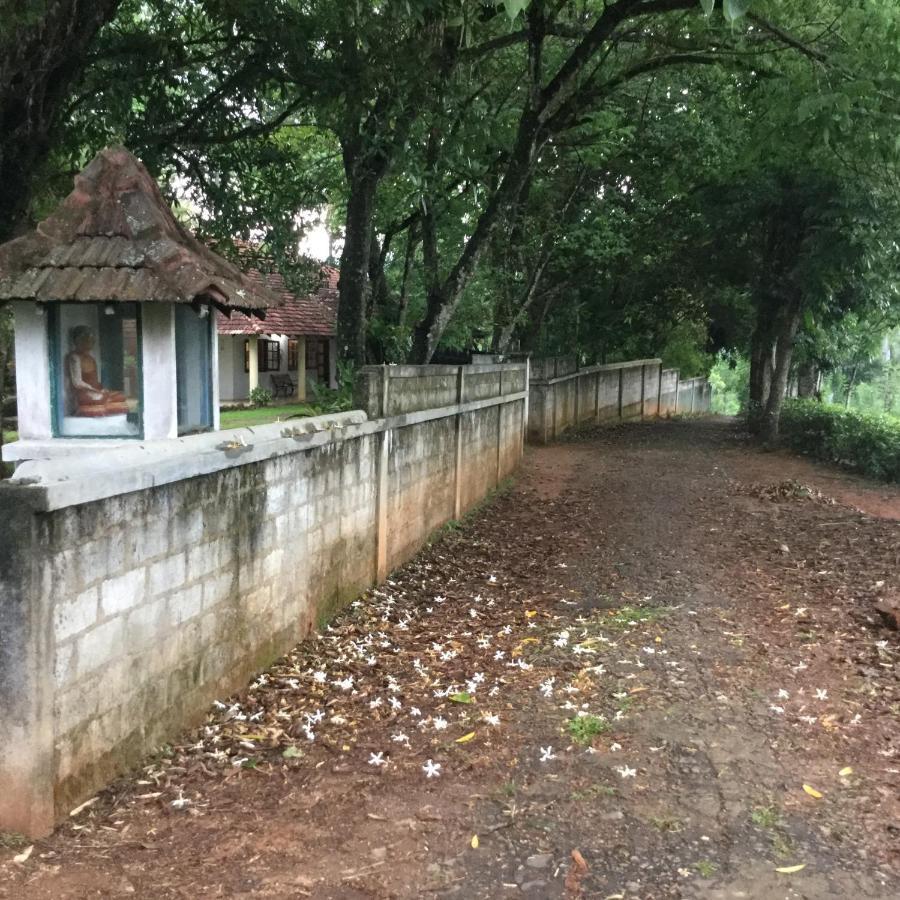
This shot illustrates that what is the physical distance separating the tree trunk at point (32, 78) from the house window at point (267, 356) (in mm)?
16901

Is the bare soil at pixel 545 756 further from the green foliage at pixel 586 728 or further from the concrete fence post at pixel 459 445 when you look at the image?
the concrete fence post at pixel 459 445

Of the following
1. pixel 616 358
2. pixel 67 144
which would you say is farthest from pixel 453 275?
pixel 616 358

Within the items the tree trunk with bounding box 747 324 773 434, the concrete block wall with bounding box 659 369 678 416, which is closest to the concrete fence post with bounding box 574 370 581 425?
the tree trunk with bounding box 747 324 773 434

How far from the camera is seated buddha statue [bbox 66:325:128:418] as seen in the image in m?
4.97

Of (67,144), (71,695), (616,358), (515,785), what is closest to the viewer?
(71,695)

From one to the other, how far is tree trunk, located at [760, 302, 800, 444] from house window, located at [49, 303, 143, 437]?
1435cm

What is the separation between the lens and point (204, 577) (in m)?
4.53

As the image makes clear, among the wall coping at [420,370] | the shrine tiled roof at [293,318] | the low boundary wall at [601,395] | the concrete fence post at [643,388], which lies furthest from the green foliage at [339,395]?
the concrete fence post at [643,388]

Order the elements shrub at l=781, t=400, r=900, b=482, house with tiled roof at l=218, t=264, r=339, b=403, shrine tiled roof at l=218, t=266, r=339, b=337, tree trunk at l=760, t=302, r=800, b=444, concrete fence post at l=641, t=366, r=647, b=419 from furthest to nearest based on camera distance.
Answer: concrete fence post at l=641, t=366, r=647, b=419 < house with tiled roof at l=218, t=264, r=339, b=403 < shrine tiled roof at l=218, t=266, r=339, b=337 < tree trunk at l=760, t=302, r=800, b=444 < shrub at l=781, t=400, r=900, b=482

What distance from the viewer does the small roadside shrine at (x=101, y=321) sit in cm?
485

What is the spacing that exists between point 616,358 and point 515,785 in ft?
83.5

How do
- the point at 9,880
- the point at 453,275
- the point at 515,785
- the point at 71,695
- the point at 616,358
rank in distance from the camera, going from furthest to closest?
1. the point at 616,358
2. the point at 453,275
3. the point at 515,785
4. the point at 71,695
5. the point at 9,880

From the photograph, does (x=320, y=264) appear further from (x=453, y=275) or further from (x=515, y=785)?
(x=515, y=785)

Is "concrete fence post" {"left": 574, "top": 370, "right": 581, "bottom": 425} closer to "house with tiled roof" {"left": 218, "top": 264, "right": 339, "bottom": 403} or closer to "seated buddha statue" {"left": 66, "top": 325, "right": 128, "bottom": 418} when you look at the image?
"house with tiled roof" {"left": 218, "top": 264, "right": 339, "bottom": 403}
